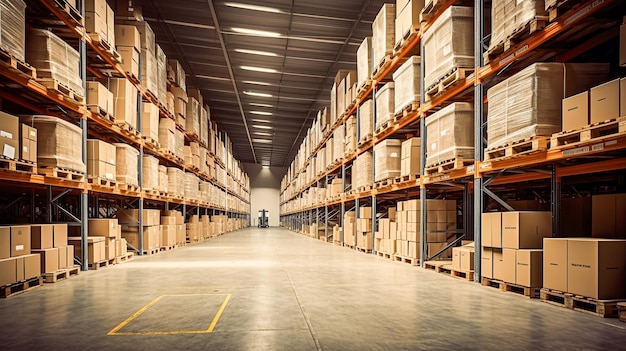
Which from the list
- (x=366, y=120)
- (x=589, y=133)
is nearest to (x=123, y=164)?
(x=366, y=120)

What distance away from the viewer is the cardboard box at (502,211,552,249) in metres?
4.83

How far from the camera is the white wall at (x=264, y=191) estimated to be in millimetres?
41625

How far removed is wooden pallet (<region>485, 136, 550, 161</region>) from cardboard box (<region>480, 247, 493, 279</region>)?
46.7 inches

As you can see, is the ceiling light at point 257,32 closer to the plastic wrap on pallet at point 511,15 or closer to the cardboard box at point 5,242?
the plastic wrap on pallet at point 511,15

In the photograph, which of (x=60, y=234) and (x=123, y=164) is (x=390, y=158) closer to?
(x=123, y=164)

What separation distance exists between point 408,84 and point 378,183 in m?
2.62

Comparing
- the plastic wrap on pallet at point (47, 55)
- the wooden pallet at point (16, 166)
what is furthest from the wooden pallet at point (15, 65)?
the wooden pallet at point (16, 166)

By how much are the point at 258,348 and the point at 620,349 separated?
2459mm

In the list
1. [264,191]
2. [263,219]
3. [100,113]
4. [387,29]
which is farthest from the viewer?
[264,191]

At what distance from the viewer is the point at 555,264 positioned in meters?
4.28

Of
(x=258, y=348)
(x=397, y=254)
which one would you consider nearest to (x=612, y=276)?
(x=258, y=348)

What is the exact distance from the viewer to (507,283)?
5.01m

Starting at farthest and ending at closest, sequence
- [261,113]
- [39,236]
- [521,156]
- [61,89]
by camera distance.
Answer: [261,113] < [61,89] < [39,236] < [521,156]

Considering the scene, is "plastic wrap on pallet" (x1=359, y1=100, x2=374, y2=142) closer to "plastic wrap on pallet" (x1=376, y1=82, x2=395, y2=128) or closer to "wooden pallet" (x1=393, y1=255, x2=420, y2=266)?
"plastic wrap on pallet" (x1=376, y1=82, x2=395, y2=128)
